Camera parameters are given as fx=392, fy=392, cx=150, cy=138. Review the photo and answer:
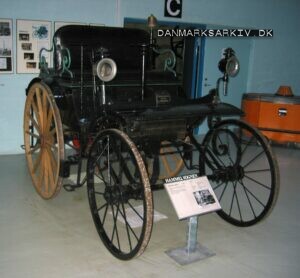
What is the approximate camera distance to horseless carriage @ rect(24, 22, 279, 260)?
102 inches

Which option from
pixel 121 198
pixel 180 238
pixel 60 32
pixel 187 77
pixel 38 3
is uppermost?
pixel 38 3

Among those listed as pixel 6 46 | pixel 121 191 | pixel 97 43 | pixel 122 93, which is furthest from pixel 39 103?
pixel 6 46

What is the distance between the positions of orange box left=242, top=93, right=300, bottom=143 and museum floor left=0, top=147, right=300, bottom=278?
2564mm

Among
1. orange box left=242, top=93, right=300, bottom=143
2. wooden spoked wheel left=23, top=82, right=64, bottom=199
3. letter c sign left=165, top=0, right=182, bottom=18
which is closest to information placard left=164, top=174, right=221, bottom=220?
wooden spoked wheel left=23, top=82, right=64, bottom=199

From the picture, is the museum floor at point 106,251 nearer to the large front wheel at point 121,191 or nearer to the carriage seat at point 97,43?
the large front wheel at point 121,191

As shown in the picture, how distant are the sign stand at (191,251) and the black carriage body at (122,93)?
0.68 metres

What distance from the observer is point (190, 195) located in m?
2.61

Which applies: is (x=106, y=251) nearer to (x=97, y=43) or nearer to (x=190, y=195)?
(x=190, y=195)

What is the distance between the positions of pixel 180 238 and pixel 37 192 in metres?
1.52

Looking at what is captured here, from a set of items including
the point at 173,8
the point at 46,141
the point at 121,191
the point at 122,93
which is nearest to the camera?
the point at 121,191

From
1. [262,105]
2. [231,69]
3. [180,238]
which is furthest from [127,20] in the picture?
[180,238]

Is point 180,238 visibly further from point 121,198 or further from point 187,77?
point 187,77

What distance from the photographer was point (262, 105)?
6.47 metres

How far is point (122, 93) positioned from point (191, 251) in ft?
4.67
